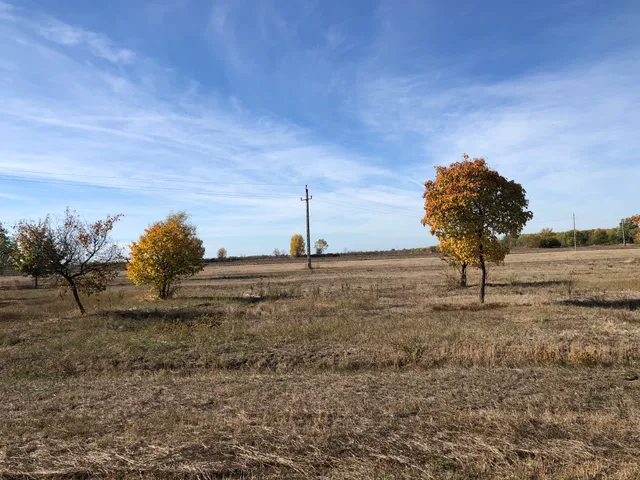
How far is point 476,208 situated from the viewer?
20.3 meters

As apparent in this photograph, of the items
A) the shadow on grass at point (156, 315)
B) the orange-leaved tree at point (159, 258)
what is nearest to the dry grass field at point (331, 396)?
the shadow on grass at point (156, 315)

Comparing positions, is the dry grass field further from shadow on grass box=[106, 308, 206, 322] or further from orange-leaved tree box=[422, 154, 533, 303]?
orange-leaved tree box=[422, 154, 533, 303]

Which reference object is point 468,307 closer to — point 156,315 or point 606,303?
point 606,303

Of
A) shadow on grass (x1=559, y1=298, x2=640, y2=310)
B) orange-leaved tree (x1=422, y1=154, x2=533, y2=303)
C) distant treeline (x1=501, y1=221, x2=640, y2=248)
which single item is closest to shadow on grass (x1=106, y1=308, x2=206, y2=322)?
orange-leaved tree (x1=422, y1=154, x2=533, y2=303)

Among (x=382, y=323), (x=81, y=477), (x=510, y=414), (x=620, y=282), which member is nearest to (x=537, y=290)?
(x=620, y=282)

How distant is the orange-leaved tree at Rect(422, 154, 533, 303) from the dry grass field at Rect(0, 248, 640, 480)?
380 centimetres

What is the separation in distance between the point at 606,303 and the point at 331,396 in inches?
653

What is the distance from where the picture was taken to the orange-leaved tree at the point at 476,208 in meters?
19.9

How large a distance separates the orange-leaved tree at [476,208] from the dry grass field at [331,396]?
380cm

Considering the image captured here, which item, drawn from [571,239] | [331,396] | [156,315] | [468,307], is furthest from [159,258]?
[571,239]

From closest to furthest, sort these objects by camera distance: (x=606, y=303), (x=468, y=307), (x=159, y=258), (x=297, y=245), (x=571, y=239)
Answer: (x=606, y=303) → (x=468, y=307) → (x=159, y=258) → (x=571, y=239) → (x=297, y=245)

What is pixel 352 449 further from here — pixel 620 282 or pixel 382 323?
pixel 620 282

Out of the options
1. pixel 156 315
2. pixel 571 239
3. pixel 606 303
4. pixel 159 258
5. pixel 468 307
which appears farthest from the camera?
pixel 571 239

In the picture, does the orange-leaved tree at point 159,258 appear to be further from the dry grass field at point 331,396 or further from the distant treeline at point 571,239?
the distant treeline at point 571,239
